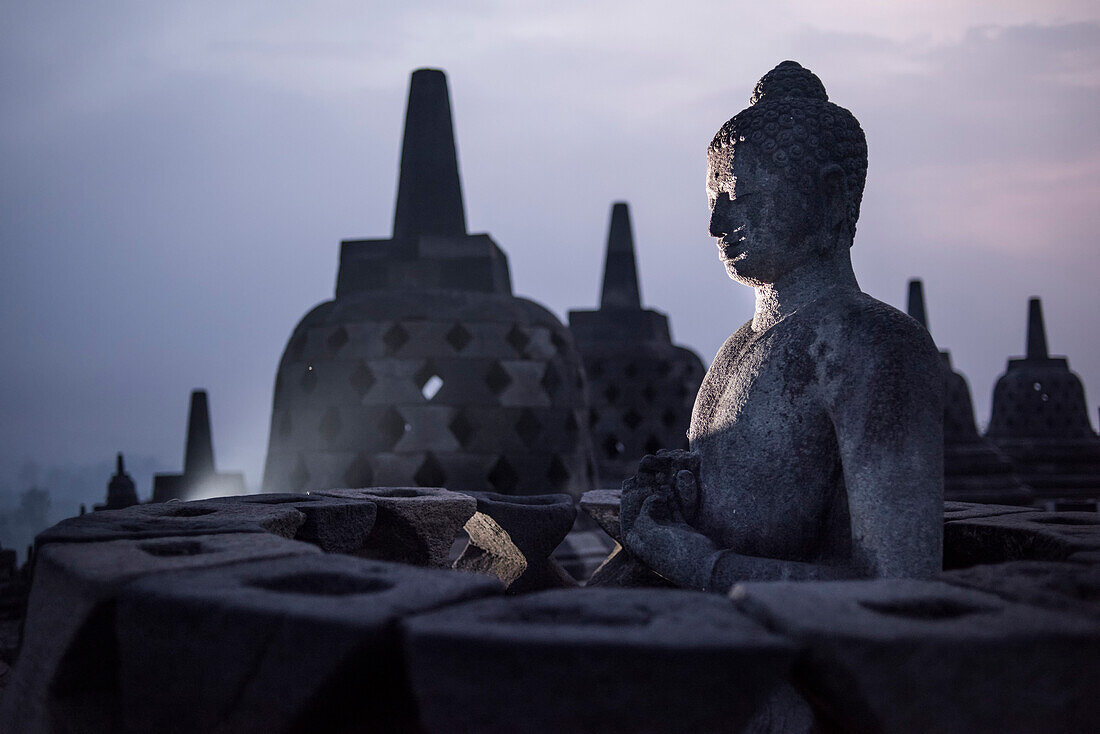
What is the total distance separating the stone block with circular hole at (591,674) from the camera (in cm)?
136

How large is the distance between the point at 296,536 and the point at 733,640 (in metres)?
2.03

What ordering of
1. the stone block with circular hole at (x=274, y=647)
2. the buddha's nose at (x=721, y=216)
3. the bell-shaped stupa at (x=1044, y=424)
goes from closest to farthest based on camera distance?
1. the stone block with circular hole at (x=274, y=647)
2. the buddha's nose at (x=721, y=216)
3. the bell-shaped stupa at (x=1044, y=424)

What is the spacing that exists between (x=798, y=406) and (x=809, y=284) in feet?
1.49

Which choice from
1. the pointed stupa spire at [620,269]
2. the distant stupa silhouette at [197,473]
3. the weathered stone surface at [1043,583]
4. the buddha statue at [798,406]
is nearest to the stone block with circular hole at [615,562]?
the buddha statue at [798,406]

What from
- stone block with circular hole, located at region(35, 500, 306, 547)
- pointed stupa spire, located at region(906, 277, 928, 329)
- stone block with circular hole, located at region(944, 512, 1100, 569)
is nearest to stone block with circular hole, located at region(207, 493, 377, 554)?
stone block with circular hole, located at region(35, 500, 306, 547)

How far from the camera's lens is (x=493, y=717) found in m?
1.41

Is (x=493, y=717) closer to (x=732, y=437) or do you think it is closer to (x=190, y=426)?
(x=732, y=437)

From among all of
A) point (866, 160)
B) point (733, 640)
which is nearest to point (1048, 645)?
point (733, 640)

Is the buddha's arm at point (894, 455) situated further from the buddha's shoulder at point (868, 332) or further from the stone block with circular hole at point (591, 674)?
the stone block with circular hole at point (591, 674)

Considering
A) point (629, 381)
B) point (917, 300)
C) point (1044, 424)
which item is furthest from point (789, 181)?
point (1044, 424)

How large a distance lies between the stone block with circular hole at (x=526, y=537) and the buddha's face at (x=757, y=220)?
144 centimetres

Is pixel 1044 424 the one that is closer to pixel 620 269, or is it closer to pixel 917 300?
pixel 917 300

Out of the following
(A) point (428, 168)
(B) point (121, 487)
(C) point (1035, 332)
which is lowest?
(B) point (121, 487)

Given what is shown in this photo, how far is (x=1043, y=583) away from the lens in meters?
1.78
